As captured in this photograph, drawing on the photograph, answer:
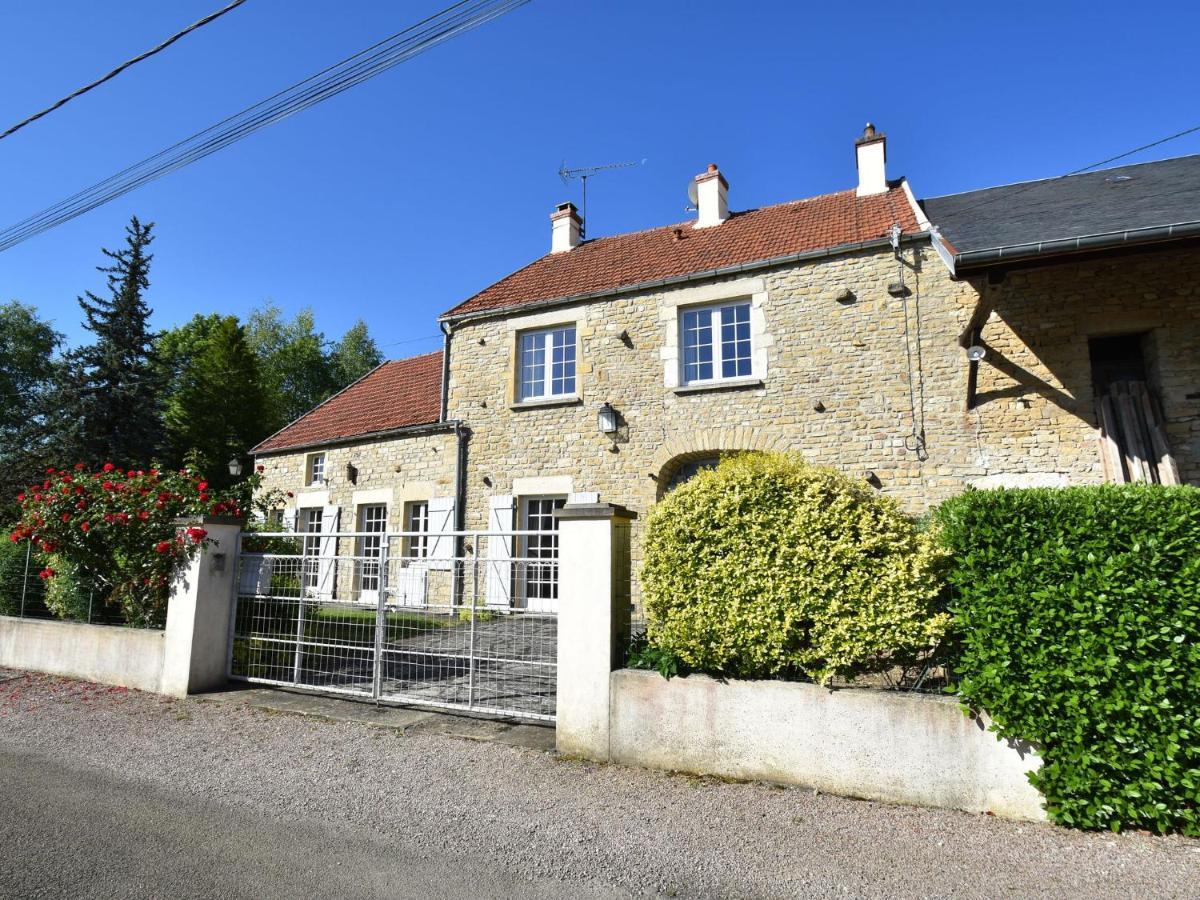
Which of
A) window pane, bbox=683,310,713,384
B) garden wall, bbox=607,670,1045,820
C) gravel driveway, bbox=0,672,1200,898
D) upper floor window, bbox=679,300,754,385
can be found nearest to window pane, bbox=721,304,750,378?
upper floor window, bbox=679,300,754,385

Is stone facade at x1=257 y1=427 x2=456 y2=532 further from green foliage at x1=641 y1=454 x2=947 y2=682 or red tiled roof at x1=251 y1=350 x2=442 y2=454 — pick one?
green foliage at x1=641 y1=454 x2=947 y2=682

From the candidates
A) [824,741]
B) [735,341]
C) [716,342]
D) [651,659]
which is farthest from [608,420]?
[824,741]

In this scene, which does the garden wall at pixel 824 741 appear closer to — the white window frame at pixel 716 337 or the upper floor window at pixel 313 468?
the white window frame at pixel 716 337

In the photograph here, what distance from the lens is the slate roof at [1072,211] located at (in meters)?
6.24

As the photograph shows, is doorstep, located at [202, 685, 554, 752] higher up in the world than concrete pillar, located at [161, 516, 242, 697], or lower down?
lower down

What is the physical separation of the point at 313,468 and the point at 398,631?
34.3 ft

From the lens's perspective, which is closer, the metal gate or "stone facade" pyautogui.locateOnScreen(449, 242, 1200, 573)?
the metal gate

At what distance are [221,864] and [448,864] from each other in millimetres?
1078

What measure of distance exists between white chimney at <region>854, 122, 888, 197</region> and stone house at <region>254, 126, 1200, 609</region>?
37 millimetres

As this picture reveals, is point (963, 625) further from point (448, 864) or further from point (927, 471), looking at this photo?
point (927, 471)

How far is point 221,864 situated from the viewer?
3123 millimetres

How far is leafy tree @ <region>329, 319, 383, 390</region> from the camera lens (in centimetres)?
3553

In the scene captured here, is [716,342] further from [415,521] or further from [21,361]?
[21,361]

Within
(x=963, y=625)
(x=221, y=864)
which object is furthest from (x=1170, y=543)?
(x=221, y=864)
